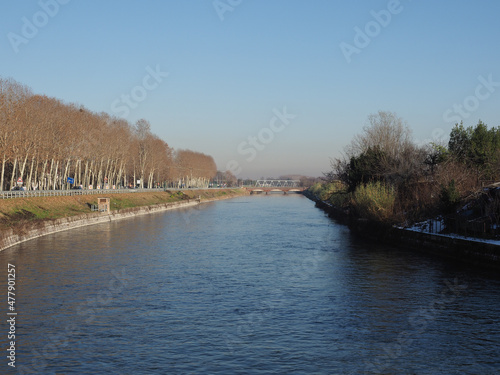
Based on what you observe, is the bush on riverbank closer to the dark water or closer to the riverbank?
the dark water

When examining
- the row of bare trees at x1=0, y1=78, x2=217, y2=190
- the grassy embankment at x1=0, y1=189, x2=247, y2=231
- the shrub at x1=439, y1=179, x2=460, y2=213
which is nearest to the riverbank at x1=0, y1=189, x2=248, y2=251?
the grassy embankment at x1=0, y1=189, x2=247, y2=231

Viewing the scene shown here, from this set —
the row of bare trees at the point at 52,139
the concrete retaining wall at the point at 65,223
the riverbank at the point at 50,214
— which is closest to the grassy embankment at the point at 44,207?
the riverbank at the point at 50,214

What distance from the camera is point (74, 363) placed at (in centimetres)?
1645

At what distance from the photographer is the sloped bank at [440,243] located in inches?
1318

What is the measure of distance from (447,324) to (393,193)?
36994 mm

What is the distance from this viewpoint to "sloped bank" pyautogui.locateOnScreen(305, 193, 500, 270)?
33.5m

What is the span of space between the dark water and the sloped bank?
5.02 feet

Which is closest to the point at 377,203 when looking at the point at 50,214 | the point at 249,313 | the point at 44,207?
the point at 249,313

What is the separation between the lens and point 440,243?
130 feet

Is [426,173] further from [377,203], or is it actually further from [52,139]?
[52,139]

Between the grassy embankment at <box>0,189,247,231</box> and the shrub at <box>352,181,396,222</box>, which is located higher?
the shrub at <box>352,181,396,222</box>

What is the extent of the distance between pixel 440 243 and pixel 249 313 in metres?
22.4

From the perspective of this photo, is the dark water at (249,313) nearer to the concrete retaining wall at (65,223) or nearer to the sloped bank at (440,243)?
the sloped bank at (440,243)

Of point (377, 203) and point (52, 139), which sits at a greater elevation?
point (52, 139)
